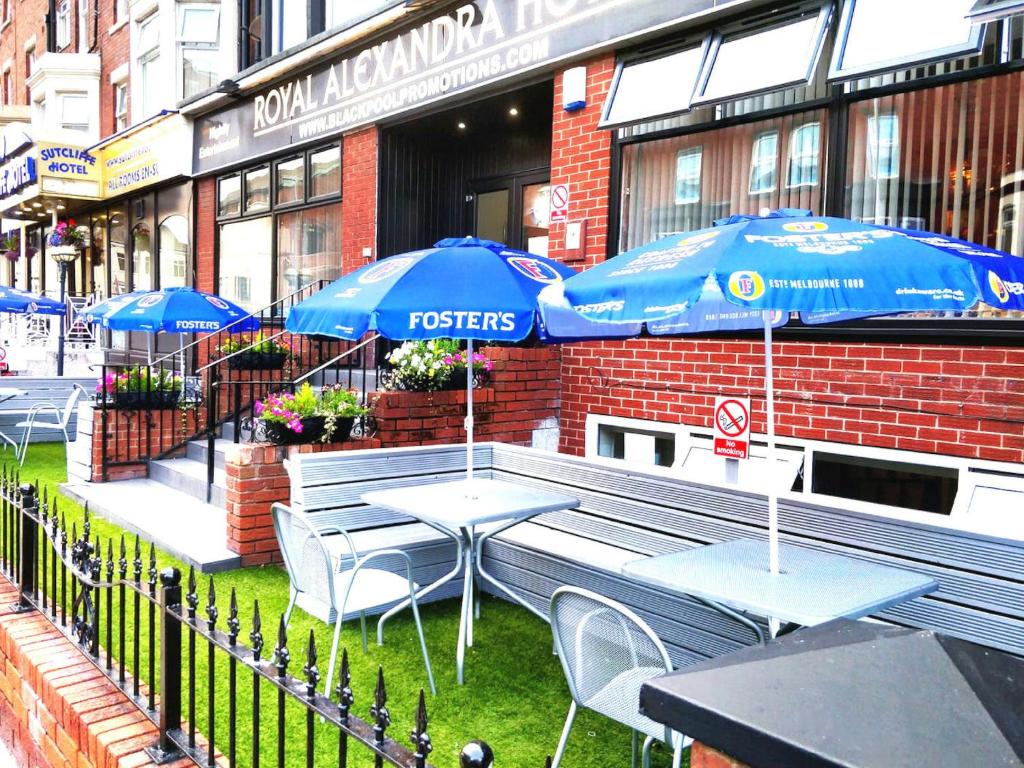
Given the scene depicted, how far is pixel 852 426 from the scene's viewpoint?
5672 mm

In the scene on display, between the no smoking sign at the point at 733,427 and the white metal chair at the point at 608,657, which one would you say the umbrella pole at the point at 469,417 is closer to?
the no smoking sign at the point at 733,427

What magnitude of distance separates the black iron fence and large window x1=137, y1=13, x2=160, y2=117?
13514mm

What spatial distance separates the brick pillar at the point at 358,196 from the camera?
10125 millimetres

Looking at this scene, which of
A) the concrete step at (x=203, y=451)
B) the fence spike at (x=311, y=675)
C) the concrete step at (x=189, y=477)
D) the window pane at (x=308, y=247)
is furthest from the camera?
the window pane at (x=308, y=247)

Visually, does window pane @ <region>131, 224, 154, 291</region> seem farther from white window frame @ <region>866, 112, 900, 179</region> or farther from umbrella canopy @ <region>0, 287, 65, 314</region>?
white window frame @ <region>866, 112, 900, 179</region>

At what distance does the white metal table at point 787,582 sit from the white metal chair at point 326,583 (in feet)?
4.35

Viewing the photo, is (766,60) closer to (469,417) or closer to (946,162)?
(946,162)

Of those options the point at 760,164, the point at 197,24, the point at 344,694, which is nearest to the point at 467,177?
the point at 760,164

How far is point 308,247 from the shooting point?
11.6 m

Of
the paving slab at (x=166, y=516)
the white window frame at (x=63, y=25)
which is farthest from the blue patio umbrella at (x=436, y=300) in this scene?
the white window frame at (x=63, y=25)

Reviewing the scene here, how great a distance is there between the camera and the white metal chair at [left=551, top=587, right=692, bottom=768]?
253 centimetres

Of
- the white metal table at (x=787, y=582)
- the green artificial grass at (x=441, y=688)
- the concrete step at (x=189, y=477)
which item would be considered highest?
the white metal table at (x=787, y=582)

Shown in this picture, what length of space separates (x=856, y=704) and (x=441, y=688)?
301 cm

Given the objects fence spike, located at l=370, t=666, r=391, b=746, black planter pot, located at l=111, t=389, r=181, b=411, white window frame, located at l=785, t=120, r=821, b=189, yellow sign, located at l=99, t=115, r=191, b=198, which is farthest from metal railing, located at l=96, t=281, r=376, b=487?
fence spike, located at l=370, t=666, r=391, b=746
